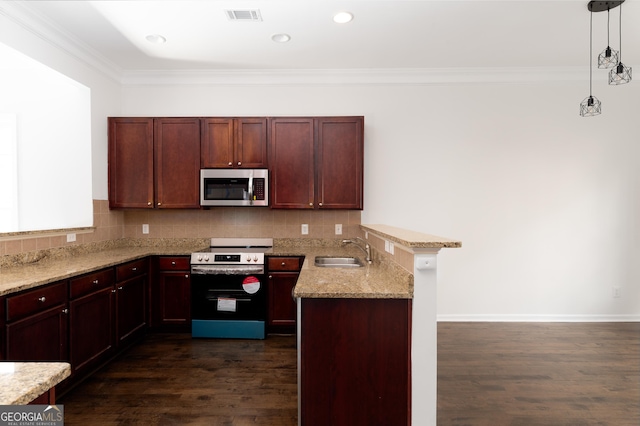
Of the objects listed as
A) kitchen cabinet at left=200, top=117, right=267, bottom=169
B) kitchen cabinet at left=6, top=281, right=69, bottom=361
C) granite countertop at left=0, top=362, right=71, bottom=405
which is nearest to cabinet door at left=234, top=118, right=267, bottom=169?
kitchen cabinet at left=200, top=117, right=267, bottom=169

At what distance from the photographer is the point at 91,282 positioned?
2.67 metres

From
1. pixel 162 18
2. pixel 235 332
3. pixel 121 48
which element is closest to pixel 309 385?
pixel 235 332

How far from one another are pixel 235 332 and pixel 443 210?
9.18 feet

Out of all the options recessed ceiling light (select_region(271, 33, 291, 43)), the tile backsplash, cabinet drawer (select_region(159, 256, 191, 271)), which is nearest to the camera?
recessed ceiling light (select_region(271, 33, 291, 43))

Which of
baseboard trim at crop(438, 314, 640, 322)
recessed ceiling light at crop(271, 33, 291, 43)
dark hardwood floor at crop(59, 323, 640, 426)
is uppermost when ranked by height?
recessed ceiling light at crop(271, 33, 291, 43)

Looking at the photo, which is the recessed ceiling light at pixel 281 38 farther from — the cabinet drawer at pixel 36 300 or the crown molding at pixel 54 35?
the cabinet drawer at pixel 36 300

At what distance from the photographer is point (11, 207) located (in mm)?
3303

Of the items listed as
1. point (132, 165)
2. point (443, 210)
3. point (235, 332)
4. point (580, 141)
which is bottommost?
point (235, 332)

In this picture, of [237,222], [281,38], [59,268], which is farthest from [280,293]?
[281,38]

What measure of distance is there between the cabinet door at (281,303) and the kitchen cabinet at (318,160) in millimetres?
835

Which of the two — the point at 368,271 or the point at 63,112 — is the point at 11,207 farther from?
the point at 368,271

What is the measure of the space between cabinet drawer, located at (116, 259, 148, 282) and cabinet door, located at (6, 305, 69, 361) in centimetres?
66

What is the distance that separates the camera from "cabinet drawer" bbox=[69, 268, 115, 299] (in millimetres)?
2482

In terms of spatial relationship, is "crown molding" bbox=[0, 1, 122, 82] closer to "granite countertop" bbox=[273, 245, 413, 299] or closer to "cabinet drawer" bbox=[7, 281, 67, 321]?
"cabinet drawer" bbox=[7, 281, 67, 321]
